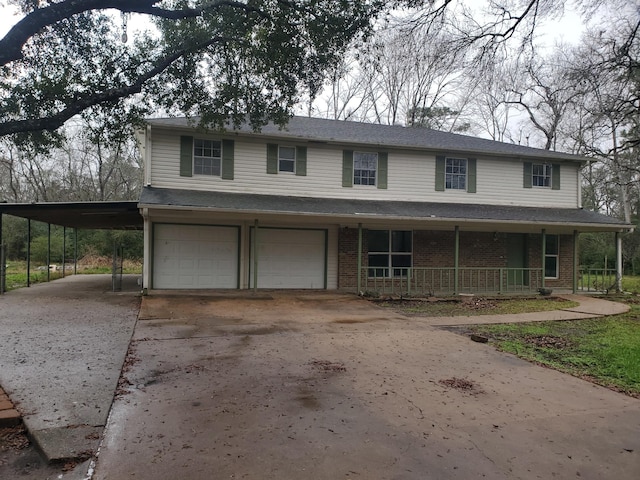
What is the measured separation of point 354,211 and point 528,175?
25.6 ft

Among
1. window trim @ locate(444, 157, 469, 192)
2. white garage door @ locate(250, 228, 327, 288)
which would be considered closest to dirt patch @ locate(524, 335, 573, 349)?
white garage door @ locate(250, 228, 327, 288)

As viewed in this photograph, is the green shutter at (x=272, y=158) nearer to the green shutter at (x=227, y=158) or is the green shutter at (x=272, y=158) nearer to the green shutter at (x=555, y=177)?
the green shutter at (x=227, y=158)

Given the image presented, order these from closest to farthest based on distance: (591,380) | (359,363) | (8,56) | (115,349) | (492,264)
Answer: (8,56) < (591,380) < (359,363) < (115,349) < (492,264)

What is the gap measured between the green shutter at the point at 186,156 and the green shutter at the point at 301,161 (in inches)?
134

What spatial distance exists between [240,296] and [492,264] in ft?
30.3

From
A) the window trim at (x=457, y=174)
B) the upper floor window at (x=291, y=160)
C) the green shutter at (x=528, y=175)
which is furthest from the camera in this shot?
the green shutter at (x=528, y=175)

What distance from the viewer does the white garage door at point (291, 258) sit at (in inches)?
560

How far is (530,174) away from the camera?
16.5 m

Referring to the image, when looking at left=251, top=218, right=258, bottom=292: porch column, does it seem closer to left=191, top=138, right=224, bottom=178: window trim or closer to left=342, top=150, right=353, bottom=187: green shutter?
left=191, top=138, right=224, bottom=178: window trim

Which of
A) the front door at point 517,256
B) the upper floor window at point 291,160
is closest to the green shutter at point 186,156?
the upper floor window at point 291,160

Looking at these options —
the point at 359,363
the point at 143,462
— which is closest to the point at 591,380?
the point at 359,363

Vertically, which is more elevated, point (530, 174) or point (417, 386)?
point (530, 174)

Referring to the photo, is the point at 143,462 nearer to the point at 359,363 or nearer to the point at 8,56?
the point at 359,363

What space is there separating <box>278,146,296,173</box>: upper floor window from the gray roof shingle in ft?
1.69
